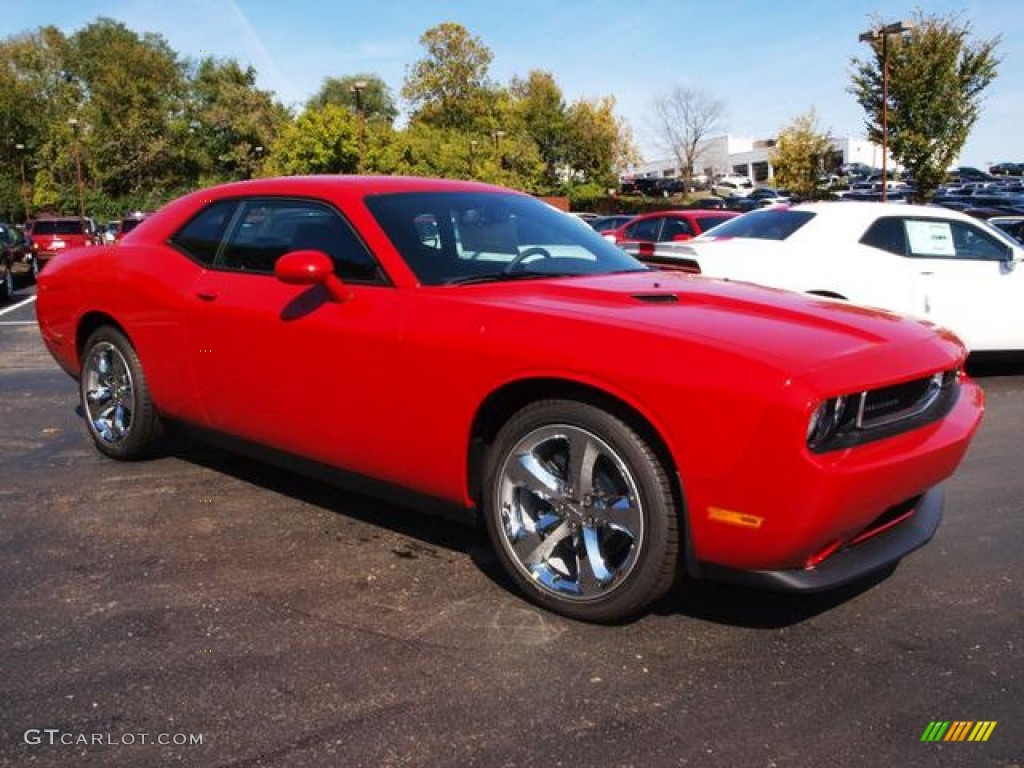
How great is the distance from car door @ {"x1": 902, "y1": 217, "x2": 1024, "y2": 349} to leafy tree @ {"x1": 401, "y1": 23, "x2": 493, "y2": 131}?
65121 mm

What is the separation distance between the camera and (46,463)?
5.08m

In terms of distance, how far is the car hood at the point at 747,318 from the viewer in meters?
2.77

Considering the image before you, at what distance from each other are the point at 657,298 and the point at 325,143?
41.2 metres

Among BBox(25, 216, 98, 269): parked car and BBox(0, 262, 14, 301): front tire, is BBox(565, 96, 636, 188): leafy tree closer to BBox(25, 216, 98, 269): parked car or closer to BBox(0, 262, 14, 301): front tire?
BBox(25, 216, 98, 269): parked car

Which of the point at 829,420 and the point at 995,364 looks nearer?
the point at 829,420

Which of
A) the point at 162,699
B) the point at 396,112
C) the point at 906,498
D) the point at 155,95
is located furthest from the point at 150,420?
the point at 396,112

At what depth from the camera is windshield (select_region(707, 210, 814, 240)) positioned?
7864 mm

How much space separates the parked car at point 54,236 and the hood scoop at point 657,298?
24259 millimetres

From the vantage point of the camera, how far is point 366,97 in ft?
284

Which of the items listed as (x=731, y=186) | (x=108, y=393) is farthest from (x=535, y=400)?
(x=731, y=186)

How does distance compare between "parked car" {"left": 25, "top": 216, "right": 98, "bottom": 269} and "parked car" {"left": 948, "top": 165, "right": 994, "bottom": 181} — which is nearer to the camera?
"parked car" {"left": 25, "top": 216, "right": 98, "bottom": 269}

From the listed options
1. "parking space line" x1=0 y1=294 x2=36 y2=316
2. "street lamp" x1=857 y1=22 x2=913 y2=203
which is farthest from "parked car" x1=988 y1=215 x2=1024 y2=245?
"parking space line" x1=0 y1=294 x2=36 y2=316

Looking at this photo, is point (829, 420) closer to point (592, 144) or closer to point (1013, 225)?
point (1013, 225)

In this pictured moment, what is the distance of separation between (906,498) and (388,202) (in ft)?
7.51
